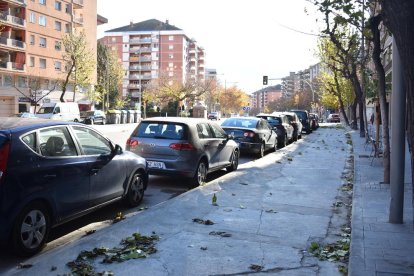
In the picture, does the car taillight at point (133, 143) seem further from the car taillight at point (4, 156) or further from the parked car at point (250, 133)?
the parked car at point (250, 133)

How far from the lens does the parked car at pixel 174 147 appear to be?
29.7 ft

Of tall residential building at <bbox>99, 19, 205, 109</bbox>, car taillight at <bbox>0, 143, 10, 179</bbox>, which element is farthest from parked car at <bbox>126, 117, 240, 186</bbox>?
tall residential building at <bbox>99, 19, 205, 109</bbox>

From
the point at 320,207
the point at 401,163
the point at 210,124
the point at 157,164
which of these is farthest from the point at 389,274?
the point at 210,124

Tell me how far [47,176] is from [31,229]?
0.60 metres

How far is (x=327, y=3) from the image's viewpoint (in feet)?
33.9

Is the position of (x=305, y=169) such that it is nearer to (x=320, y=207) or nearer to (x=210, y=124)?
(x=210, y=124)

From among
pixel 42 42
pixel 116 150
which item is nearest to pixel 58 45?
pixel 42 42

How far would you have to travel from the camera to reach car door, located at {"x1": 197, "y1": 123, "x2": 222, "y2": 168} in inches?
385

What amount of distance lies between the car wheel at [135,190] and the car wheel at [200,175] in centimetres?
176

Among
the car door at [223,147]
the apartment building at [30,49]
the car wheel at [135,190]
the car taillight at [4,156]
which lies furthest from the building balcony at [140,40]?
the car taillight at [4,156]

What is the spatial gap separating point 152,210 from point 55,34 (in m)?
55.8

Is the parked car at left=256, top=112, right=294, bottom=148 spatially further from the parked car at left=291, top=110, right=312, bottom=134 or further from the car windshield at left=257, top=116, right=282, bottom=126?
the parked car at left=291, top=110, right=312, bottom=134

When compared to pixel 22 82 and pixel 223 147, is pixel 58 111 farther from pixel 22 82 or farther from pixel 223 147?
pixel 223 147

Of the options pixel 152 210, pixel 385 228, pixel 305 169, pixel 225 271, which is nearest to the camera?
pixel 225 271
